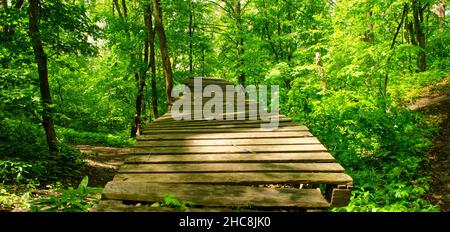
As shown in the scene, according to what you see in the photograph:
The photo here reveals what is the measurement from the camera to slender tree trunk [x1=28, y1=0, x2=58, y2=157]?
7.41 m

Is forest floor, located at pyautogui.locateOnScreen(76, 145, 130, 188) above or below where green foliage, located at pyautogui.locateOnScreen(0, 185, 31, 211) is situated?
below

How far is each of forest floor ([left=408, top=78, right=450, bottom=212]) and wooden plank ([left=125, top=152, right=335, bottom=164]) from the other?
304 centimetres

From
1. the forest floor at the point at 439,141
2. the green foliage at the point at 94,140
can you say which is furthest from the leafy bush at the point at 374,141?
the green foliage at the point at 94,140

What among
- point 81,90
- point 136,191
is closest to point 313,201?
point 136,191

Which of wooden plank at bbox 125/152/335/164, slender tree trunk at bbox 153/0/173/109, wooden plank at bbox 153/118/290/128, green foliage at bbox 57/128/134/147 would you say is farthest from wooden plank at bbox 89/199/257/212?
green foliage at bbox 57/128/134/147

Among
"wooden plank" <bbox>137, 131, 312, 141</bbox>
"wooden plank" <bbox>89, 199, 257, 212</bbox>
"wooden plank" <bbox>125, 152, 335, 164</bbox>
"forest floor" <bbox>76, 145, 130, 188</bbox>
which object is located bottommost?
"forest floor" <bbox>76, 145, 130, 188</bbox>

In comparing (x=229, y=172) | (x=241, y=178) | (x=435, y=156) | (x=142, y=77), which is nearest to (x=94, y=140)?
(x=142, y=77)

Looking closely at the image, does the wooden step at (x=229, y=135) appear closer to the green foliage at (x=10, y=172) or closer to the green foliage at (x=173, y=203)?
the green foliage at (x=173, y=203)

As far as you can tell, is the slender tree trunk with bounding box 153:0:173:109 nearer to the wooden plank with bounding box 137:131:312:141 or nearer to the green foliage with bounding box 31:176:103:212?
the wooden plank with bounding box 137:131:312:141

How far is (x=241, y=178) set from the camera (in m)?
3.57

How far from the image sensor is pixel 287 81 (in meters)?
19.0

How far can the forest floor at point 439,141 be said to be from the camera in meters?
5.93

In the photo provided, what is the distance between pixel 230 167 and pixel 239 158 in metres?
0.36
